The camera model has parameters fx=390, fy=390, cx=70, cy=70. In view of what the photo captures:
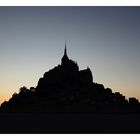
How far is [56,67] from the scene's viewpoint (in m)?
84.0
